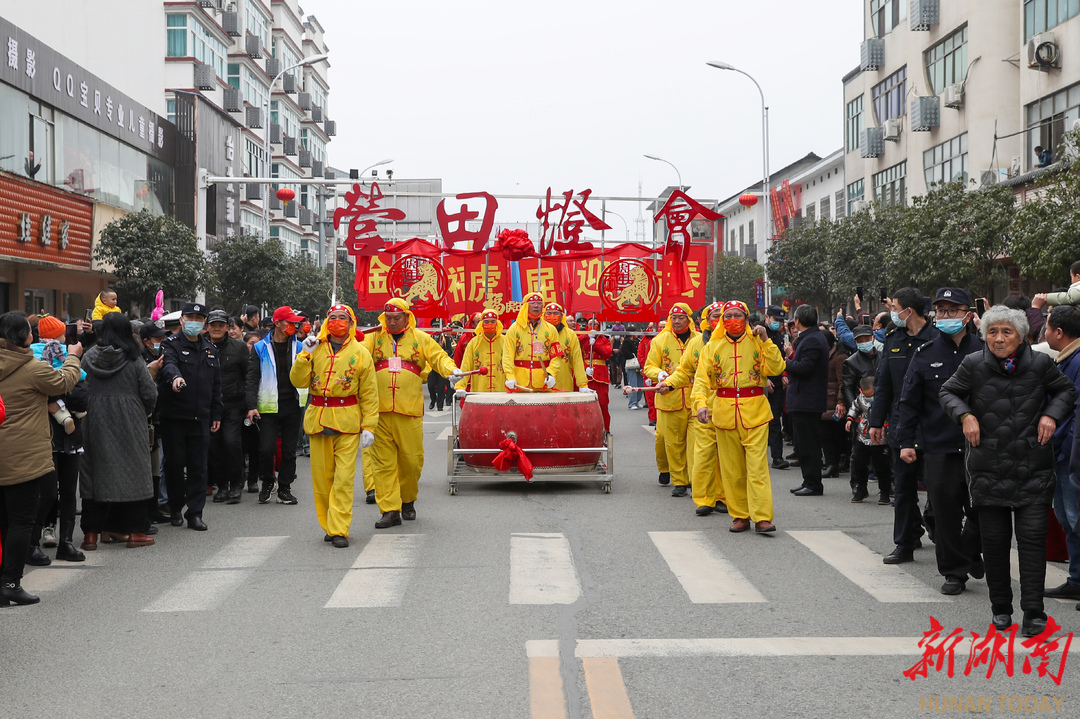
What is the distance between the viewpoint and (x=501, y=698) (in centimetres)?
486

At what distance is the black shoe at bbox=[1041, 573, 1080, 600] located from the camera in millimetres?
A: 6793

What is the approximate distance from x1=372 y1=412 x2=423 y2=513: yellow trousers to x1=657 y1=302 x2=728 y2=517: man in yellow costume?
2.32 meters

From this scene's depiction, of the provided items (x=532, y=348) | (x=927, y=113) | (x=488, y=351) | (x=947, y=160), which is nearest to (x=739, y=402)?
(x=532, y=348)

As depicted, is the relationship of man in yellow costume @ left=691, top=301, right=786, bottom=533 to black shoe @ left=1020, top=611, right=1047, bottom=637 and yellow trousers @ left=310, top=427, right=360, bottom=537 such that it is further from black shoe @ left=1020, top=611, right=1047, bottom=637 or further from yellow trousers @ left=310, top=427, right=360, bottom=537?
black shoe @ left=1020, top=611, right=1047, bottom=637

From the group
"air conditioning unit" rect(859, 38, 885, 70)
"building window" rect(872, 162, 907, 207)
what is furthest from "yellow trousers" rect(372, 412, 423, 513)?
"air conditioning unit" rect(859, 38, 885, 70)

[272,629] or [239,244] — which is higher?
[239,244]

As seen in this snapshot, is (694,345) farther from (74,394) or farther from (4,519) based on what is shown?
(4,519)

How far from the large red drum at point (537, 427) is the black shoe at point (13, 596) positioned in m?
A: 5.49

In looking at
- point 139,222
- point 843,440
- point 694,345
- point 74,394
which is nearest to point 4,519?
point 74,394

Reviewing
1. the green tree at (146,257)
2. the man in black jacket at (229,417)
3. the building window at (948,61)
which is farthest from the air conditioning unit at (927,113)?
the man in black jacket at (229,417)

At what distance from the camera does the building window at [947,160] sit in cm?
3231

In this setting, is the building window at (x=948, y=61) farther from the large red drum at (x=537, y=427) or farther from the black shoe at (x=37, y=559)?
the black shoe at (x=37, y=559)

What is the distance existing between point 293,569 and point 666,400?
4.81 meters

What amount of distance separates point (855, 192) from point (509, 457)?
35.0 meters
